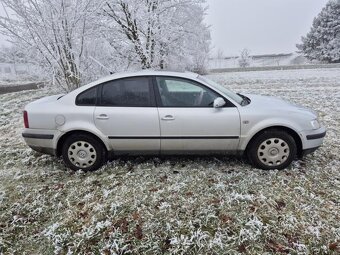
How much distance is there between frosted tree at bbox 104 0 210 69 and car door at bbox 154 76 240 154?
25.3 feet

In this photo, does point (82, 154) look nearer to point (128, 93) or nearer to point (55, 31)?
point (128, 93)

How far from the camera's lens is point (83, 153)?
4379 millimetres

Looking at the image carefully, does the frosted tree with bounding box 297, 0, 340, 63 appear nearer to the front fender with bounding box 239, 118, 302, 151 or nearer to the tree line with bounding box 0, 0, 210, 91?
the tree line with bounding box 0, 0, 210, 91

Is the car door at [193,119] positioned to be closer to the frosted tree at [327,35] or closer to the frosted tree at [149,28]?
the frosted tree at [149,28]

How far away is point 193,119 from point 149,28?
8.46 m

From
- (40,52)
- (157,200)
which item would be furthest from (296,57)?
(157,200)

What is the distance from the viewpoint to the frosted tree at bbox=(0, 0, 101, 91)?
8.45 m

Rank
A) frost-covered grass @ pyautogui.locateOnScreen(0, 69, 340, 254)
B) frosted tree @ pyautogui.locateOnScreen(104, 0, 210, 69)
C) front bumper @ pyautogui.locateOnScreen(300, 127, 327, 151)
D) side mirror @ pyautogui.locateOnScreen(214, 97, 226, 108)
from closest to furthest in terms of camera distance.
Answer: frost-covered grass @ pyautogui.locateOnScreen(0, 69, 340, 254), side mirror @ pyautogui.locateOnScreen(214, 97, 226, 108), front bumper @ pyautogui.locateOnScreen(300, 127, 327, 151), frosted tree @ pyautogui.locateOnScreen(104, 0, 210, 69)

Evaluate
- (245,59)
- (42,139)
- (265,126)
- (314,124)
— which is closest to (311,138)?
(314,124)

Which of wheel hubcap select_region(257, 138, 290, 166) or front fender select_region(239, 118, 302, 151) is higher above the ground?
front fender select_region(239, 118, 302, 151)

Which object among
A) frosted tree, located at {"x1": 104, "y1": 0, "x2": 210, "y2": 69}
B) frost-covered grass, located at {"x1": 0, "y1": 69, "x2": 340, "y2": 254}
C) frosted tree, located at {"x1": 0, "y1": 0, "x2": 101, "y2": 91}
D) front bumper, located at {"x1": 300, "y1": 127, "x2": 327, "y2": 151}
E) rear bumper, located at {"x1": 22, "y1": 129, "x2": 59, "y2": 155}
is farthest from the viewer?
frosted tree, located at {"x1": 104, "y1": 0, "x2": 210, "y2": 69}

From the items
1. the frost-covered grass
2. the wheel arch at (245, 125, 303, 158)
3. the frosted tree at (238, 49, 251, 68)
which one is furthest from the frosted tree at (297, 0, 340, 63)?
the wheel arch at (245, 125, 303, 158)

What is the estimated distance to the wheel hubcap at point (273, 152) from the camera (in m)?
4.16

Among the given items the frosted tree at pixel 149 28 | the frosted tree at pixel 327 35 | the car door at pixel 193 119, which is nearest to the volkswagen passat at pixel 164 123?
the car door at pixel 193 119
